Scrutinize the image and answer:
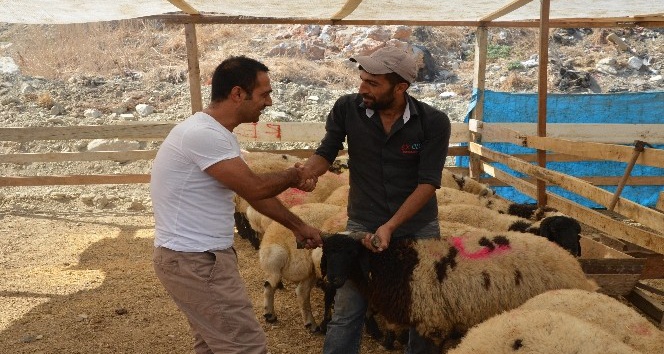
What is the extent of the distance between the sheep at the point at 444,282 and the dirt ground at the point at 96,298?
1292mm

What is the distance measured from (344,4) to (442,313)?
4.16 metres

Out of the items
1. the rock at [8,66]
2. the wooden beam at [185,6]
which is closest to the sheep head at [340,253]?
the wooden beam at [185,6]

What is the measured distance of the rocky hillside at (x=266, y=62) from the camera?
15500 millimetres

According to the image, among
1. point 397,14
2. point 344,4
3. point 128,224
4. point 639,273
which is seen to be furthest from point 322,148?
point 128,224

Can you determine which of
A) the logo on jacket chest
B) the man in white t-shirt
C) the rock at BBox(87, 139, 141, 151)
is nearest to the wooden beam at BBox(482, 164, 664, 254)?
the logo on jacket chest

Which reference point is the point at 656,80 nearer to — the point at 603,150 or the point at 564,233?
the point at 603,150

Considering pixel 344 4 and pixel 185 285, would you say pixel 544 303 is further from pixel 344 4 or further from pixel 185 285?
pixel 344 4

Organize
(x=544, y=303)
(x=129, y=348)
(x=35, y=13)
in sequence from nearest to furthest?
(x=544, y=303) → (x=129, y=348) → (x=35, y=13)

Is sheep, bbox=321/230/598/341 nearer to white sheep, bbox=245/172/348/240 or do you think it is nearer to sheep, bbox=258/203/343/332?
sheep, bbox=258/203/343/332

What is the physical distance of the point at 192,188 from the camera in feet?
10.6

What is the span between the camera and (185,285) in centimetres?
330

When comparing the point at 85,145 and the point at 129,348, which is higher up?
the point at 85,145

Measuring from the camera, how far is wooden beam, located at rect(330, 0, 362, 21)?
6961 mm

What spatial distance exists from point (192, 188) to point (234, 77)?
604mm
